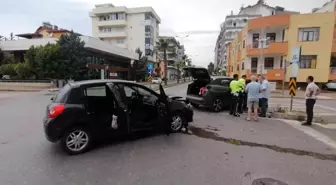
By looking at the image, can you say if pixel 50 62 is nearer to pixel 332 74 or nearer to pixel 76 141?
pixel 76 141

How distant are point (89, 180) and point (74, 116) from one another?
1551 mm

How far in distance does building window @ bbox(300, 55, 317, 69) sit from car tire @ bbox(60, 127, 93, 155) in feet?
85.8

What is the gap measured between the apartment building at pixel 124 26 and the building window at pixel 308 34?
3463cm

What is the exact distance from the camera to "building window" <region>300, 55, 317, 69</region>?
74.7 feet

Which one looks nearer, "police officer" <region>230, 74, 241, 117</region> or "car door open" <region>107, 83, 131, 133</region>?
"car door open" <region>107, 83, 131, 133</region>

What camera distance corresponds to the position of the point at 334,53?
2320 cm

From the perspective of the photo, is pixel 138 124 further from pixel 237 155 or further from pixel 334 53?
pixel 334 53

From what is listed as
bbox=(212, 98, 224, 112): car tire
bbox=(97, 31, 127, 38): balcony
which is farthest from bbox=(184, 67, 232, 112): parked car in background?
bbox=(97, 31, 127, 38): balcony

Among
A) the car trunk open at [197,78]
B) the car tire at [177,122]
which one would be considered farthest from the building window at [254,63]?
the car tire at [177,122]

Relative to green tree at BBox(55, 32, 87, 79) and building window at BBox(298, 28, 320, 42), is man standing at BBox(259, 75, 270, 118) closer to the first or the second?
building window at BBox(298, 28, 320, 42)

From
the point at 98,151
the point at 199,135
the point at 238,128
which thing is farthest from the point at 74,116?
the point at 238,128

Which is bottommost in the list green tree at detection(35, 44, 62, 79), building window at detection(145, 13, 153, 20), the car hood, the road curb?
the road curb

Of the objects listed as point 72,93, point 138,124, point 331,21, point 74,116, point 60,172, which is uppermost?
point 331,21

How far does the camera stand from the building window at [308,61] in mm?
22781
